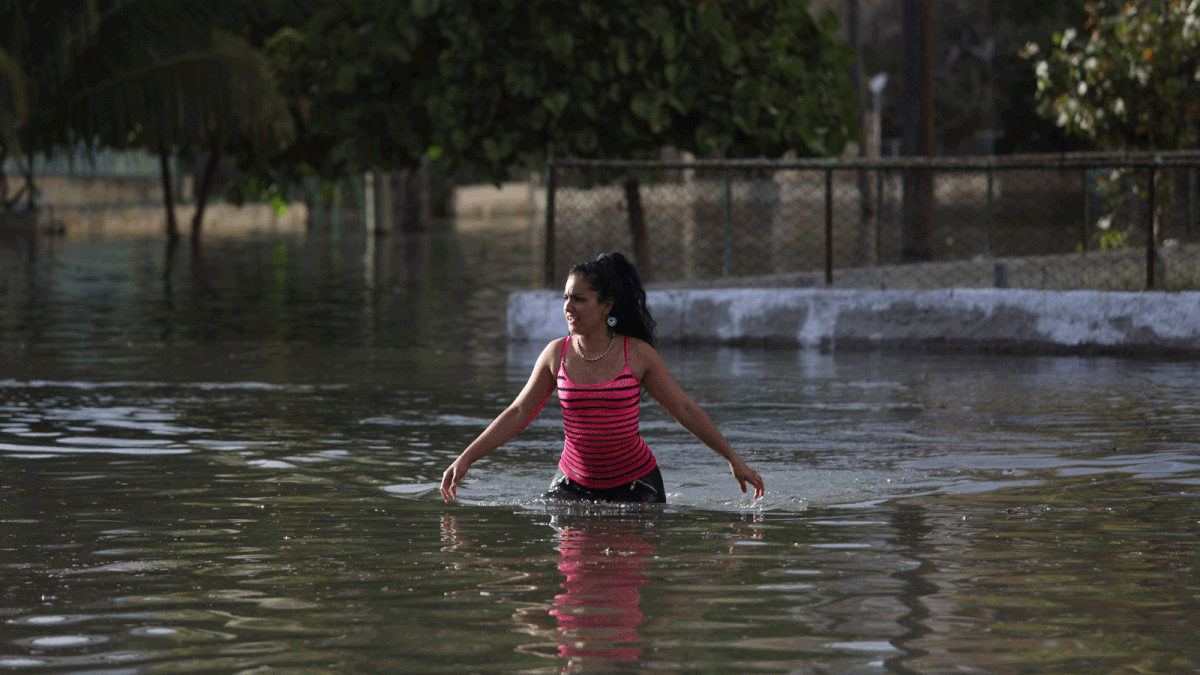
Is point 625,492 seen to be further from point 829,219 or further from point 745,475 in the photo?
point 829,219

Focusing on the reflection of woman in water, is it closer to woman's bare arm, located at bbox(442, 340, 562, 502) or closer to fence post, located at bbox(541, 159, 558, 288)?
woman's bare arm, located at bbox(442, 340, 562, 502)

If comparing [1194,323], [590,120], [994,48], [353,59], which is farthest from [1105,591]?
[994,48]

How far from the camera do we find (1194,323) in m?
14.5

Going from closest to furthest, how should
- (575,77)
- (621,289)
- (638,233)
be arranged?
(621,289)
(575,77)
(638,233)

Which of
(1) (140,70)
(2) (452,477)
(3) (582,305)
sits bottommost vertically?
(2) (452,477)

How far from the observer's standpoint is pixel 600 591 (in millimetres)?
6410

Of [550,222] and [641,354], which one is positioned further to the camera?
[550,222]

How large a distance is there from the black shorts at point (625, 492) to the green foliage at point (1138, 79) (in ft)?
48.1

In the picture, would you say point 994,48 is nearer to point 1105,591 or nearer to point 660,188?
point 660,188

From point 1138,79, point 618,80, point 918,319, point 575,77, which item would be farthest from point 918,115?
point 918,319

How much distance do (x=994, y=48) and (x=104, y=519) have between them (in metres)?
60.3

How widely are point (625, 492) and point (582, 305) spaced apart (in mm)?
887

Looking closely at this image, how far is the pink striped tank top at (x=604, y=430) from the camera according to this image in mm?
7824

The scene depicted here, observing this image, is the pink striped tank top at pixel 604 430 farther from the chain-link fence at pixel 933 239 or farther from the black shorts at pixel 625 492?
the chain-link fence at pixel 933 239
